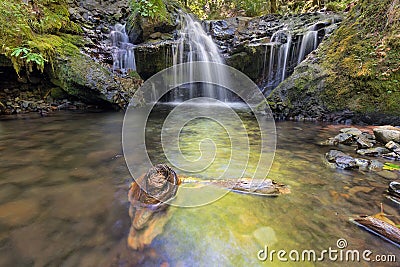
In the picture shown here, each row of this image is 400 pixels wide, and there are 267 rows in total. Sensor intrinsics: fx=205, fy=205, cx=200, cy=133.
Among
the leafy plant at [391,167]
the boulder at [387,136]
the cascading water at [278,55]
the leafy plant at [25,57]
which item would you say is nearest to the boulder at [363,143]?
the boulder at [387,136]

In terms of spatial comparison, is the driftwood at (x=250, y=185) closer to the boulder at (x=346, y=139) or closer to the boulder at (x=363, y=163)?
the boulder at (x=363, y=163)

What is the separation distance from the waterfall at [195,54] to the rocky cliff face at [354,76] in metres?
4.97

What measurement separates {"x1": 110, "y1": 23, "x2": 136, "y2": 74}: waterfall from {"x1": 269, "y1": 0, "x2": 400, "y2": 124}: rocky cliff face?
6.12 meters

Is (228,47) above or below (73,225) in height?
above

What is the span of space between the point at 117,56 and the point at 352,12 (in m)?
8.55

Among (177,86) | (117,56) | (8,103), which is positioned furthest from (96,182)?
(177,86)

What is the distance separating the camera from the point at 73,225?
1535 mm

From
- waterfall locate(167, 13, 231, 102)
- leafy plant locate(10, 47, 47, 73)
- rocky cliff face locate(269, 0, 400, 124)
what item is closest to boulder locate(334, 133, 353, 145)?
rocky cliff face locate(269, 0, 400, 124)

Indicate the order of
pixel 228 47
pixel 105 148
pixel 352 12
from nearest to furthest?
1. pixel 105 148
2. pixel 352 12
3. pixel 228 47

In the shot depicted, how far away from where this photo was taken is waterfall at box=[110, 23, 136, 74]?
28.7 feet

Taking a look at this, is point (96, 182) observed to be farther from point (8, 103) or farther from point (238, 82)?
point (238, 82)

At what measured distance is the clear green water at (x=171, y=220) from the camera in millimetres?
1312

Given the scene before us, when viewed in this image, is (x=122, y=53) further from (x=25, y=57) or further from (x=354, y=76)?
(x=354, y=76)

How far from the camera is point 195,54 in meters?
9.91
